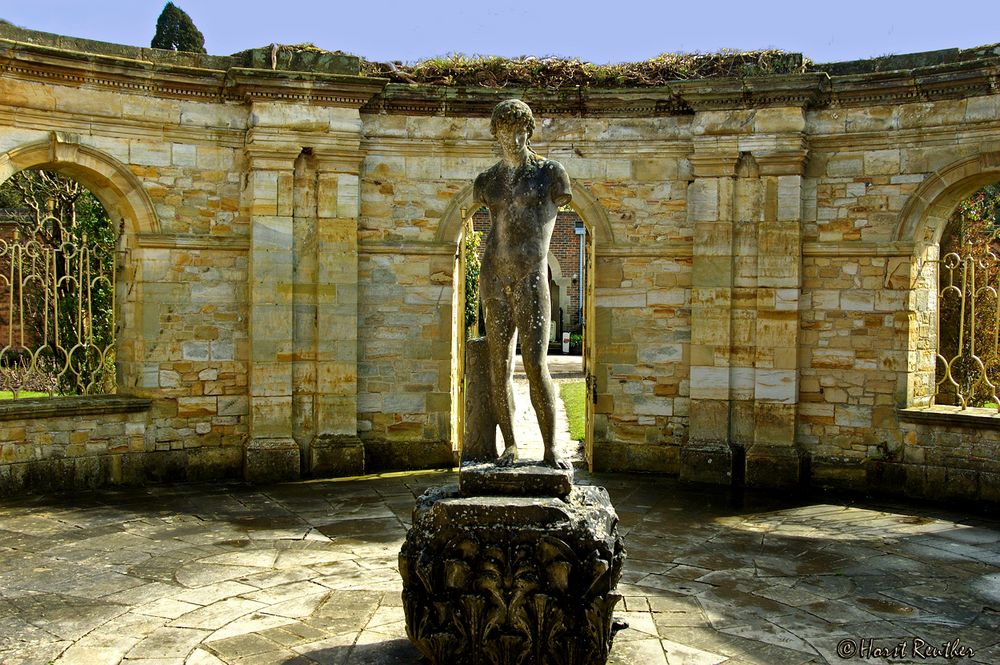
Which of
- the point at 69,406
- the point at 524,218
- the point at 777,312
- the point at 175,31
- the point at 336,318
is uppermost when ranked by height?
the point at 175,31

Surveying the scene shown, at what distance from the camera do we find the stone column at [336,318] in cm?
963

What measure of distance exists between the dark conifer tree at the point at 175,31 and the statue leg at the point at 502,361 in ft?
52.3

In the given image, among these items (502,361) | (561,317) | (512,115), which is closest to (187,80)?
(512,115)

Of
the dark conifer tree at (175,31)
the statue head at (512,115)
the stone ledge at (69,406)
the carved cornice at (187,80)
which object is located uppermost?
the dark conifer tree at (175,31)

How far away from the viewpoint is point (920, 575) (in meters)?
6.41

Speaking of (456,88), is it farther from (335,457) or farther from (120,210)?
(335,457)

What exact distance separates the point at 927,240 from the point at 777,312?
173 centimetres

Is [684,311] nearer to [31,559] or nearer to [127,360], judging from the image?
[127,360]

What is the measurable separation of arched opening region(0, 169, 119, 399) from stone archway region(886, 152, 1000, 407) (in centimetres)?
850

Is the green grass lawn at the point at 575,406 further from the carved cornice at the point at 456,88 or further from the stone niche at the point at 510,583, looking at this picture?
the stone niche at the point at 510,583

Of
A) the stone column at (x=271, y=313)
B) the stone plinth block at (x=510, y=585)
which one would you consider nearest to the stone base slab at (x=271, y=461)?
the stone column at (x=271, y=313)

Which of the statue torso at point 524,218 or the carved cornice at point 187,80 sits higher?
the carved cornice at point 187,80

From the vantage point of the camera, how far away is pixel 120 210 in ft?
30.9

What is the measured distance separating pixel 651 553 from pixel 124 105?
22.8ft
